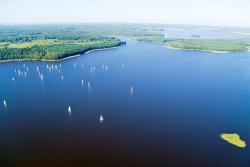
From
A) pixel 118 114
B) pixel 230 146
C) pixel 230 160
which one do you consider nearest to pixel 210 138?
pixel 230 146

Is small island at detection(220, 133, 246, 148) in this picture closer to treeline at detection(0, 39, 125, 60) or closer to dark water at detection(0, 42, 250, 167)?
dark water at detection(0, 42, 250, 167)

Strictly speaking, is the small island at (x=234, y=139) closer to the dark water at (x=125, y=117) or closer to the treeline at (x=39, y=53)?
the dark water at (x=125, y=117)

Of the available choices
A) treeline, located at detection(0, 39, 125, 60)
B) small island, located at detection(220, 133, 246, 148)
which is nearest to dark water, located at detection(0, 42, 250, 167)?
small island, located at detection(220, 133, 246, 148)

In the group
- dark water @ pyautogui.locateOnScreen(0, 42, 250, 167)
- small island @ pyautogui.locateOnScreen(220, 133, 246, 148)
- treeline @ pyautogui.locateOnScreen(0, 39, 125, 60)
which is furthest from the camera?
treeline @ pyautogui.locateOnScreen(0, 39, 125, 60)

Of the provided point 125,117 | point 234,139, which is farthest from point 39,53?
point 234,139

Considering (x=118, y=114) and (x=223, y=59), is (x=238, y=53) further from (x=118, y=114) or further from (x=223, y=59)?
(x=118, y=114)
